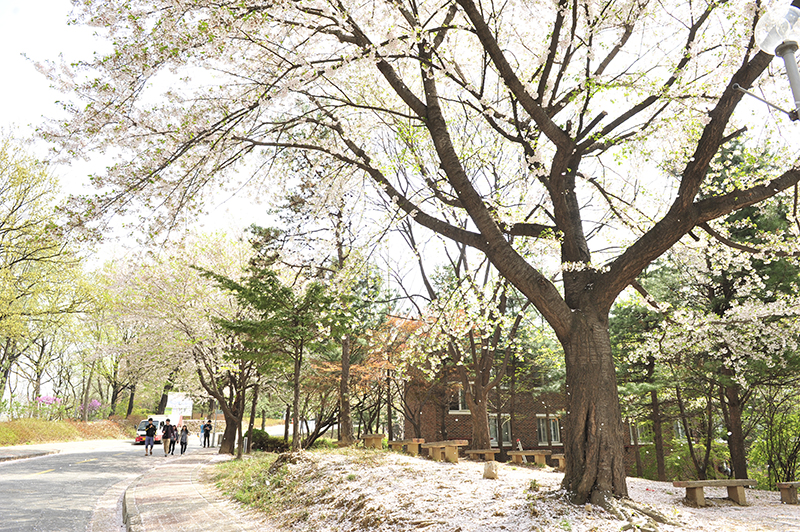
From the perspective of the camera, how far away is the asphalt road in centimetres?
717

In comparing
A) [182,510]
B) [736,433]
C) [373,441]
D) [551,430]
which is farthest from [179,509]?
[551,430]

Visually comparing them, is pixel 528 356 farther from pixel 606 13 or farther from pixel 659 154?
pixel 606 13

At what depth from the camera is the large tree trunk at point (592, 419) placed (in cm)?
546

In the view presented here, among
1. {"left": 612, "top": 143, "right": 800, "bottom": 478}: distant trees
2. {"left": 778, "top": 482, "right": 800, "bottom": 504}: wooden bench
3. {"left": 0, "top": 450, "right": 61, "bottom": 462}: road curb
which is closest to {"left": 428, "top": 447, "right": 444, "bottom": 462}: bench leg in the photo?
{"left": 612, "top": 143, "right": 800, "bottom": 478}: distant trees

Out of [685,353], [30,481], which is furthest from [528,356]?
[30,481]

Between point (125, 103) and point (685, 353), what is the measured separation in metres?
14.5

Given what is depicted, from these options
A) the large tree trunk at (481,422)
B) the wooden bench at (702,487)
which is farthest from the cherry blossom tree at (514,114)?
the large tree trunk at (481,422)

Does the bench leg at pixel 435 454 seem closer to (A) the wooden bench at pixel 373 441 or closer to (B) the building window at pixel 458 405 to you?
(A) the wooden bench at pixel 373 441

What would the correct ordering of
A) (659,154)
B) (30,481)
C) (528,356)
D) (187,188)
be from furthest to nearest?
(528,356)
(30,481)
(659,154)
(187,188)

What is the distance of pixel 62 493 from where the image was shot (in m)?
9.73

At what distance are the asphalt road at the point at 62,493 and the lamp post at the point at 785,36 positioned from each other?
32.3 ft

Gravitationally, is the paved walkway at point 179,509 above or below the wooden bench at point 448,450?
below

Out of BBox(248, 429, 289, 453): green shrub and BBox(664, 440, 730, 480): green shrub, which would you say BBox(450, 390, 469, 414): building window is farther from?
BBox(664, 440, 730, 480): green shrub

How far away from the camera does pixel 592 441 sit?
5.54m
